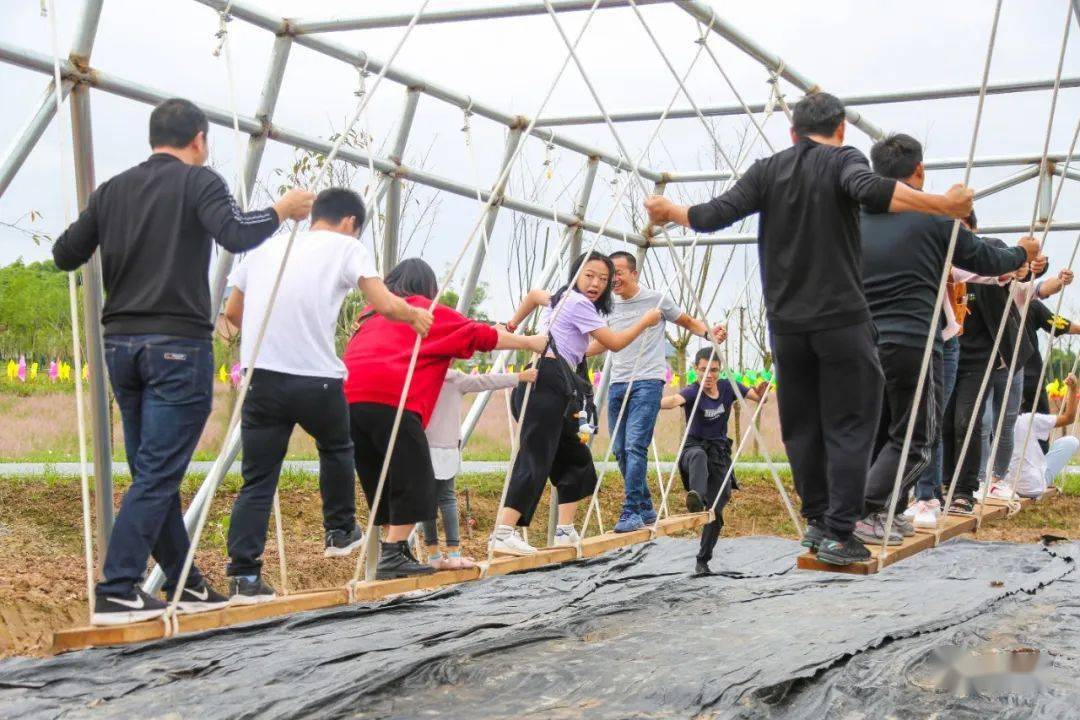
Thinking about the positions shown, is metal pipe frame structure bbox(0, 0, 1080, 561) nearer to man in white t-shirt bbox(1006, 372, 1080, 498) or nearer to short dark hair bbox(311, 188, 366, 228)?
short dark hair bbox(311, 188, 366, 228)

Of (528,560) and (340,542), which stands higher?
(340,542)

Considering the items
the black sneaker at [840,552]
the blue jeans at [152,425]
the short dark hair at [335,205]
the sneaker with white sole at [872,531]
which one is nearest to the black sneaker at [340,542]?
the blue jeans at [152,425]

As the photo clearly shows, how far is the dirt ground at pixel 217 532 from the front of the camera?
6.65 metres

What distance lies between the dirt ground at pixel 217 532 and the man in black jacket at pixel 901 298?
3.93 metres

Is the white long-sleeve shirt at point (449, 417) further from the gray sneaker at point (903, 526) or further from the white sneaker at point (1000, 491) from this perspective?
the white sneaker at point (1000, 491)

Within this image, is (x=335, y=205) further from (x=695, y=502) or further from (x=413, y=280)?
(x=695, y=502)

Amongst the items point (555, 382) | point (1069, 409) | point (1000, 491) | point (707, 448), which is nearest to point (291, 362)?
point (555, 382)

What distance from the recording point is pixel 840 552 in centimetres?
407

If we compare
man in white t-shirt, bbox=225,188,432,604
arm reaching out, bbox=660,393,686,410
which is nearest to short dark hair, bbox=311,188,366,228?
man in white t-shirt, bbox=225,188,432,604

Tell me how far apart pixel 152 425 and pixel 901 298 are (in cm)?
265

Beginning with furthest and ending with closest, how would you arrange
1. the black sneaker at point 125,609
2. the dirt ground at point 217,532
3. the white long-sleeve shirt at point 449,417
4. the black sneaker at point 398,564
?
the dirt ground at point 217,532 < the white long-sleeve shirt at point 449,417 < the black sneaker at point 398,564 < the black sneaker at point 125,609

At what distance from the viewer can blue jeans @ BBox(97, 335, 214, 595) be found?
11.9ft

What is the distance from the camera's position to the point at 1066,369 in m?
20.3

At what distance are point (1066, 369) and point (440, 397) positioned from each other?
17.3 m
